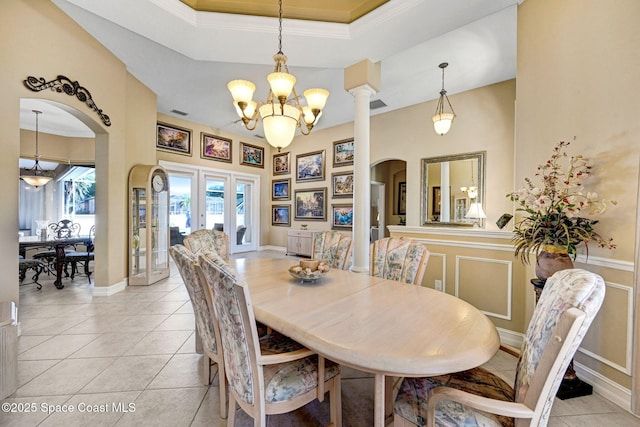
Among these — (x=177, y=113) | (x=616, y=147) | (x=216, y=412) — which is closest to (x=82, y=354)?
(x=216, y=412)

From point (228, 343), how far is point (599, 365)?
2419 millimetres

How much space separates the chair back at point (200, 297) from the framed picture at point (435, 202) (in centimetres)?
443

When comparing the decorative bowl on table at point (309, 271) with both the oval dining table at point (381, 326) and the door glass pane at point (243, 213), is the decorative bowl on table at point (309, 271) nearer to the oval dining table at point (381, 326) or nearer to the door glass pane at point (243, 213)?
the oval dining table at point (381, 326)

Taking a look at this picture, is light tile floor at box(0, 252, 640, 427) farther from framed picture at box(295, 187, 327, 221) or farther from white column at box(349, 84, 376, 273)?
framed picture at box(295, 187, 327, 221)

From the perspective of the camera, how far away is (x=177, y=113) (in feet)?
18.7

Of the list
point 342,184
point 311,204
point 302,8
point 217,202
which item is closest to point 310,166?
point 311,204

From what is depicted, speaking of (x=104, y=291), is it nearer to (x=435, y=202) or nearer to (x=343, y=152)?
(x=343, y=152)

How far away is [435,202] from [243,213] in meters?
5.15

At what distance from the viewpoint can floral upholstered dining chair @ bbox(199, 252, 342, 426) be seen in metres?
1.08

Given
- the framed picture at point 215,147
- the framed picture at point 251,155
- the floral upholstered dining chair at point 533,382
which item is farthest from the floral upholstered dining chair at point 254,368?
the framed picture at point 251,155

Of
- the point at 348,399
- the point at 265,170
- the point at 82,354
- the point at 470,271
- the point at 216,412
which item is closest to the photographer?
the point at 216,412

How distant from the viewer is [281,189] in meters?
7.77

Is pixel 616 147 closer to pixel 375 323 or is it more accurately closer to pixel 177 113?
pixel 375 323

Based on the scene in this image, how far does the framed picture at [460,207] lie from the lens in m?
4.59
